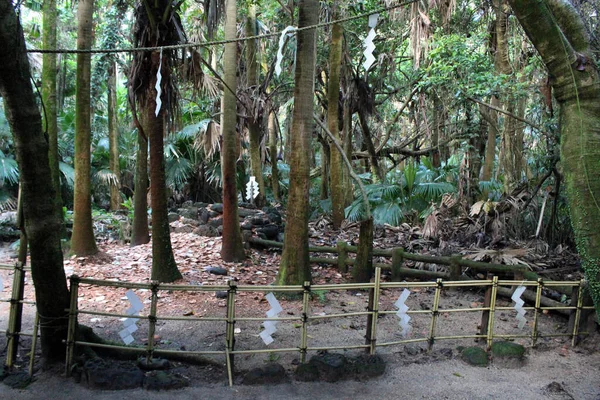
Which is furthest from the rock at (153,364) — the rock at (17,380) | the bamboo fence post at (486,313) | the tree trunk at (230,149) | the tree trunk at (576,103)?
the tree trunk at (230,149)

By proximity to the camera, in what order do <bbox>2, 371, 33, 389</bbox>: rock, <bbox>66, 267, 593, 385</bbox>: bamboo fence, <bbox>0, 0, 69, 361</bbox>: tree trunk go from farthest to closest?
1. <bbox>66, 267, 593, 385</bbox>: bamboo fence
2. <bbox>2, 371, 33, 389</bbox>: rock
3. <bbox>0, 0, 69, 361</bbox>: tree trunk

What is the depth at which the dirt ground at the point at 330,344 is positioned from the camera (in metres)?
4.54

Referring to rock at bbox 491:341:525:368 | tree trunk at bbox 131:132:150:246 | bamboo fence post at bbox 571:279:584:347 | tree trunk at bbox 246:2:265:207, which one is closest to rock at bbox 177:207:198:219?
tree trunk at bbox 246:2:265:207

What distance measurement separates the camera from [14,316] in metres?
4.55

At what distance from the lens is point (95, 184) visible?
54.7ft

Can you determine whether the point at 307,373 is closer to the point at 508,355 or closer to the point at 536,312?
the point at 508,355

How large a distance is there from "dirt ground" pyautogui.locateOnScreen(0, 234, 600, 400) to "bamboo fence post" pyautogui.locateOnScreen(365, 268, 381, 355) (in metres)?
0.23

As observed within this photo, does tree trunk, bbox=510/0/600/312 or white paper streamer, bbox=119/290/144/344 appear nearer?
tree trunk, bbox=510/0/600/312

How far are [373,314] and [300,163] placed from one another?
2638 mm

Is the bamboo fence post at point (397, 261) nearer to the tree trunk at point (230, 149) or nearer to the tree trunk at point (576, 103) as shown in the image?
the tree trunk at point (230, 149)

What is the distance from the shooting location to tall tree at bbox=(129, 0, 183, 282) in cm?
721

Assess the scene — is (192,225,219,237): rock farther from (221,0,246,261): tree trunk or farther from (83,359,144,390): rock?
(83,359,144,390): rock

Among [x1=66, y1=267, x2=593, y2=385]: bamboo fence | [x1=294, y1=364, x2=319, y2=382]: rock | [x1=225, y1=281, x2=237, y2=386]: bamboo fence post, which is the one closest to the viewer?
[x1=66, y1=267, x2=593, y2=385]: bamboo fence

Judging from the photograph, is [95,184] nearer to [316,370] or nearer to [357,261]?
[357,261]
